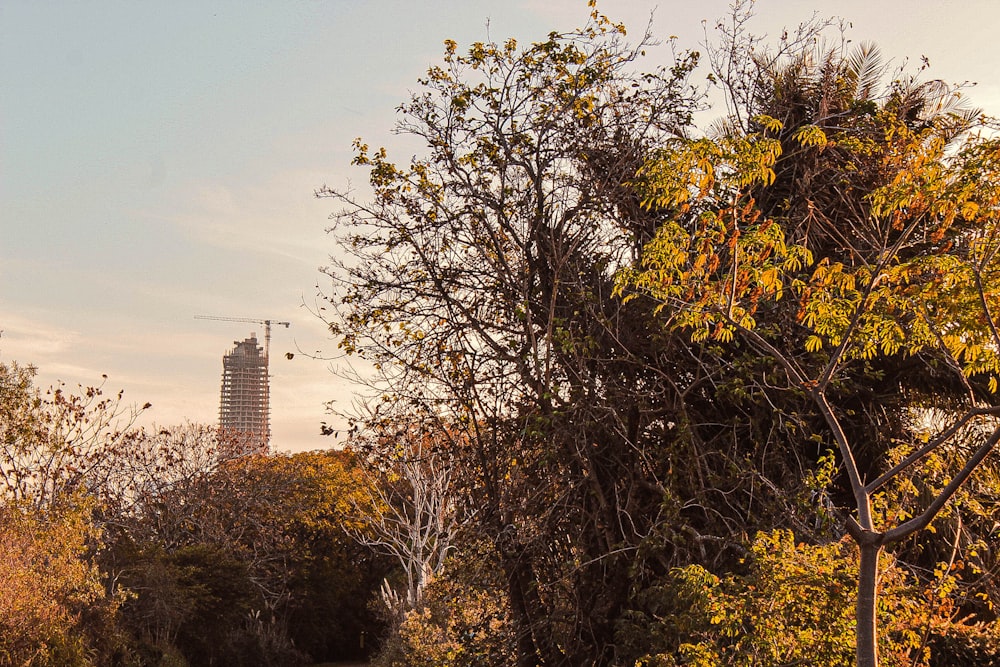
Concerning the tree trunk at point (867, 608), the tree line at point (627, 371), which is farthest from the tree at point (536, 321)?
the tree trunk at point (867, 608)

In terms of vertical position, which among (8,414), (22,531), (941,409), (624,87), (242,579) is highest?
(624,87)

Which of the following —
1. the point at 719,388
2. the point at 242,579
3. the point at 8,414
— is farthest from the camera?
the point at 242,579

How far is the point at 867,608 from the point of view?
4.39 metres

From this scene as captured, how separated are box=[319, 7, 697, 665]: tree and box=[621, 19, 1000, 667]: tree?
0.90 m

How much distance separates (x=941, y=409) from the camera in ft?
27.0

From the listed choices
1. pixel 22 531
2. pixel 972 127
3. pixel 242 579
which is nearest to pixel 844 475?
pixel 972 127

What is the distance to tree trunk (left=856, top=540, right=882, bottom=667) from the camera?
4.36 meters

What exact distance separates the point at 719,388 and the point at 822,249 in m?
1.92

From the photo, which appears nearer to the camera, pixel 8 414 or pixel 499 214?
pixel 499 214

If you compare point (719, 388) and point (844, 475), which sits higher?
point (719, 388)

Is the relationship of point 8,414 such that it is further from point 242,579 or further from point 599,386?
point 599,386

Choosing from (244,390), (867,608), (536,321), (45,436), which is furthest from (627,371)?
(244,390)

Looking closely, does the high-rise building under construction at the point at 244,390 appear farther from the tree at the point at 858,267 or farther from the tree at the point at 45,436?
the tree at the point at 858,267

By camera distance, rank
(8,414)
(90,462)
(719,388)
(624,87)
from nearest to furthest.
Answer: (719,388), (624,87), (8,414), (90,462)
